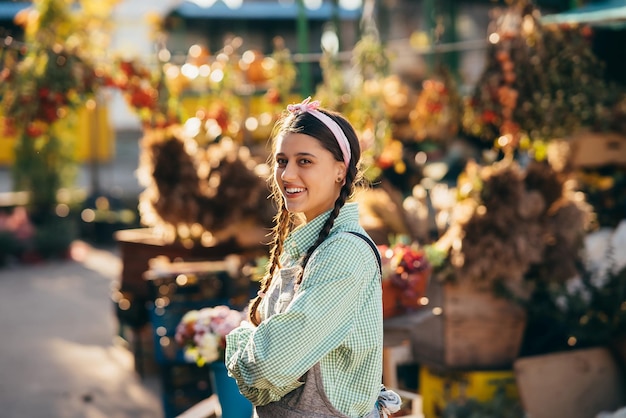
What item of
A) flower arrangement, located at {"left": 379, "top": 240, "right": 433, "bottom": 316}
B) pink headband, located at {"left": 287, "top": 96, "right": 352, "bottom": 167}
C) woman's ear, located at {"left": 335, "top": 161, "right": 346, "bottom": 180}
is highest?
pink headband, located at {"left": 287, "top": 96, "right": 352, "bottom": 167}

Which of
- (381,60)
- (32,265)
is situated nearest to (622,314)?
(381,60)

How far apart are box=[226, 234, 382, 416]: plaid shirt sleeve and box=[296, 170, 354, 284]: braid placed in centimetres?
5

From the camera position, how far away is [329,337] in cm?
215

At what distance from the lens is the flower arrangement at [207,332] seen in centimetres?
384

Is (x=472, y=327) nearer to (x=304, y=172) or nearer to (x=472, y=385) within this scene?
(x=472, y=385)

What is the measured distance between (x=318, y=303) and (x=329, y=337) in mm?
93

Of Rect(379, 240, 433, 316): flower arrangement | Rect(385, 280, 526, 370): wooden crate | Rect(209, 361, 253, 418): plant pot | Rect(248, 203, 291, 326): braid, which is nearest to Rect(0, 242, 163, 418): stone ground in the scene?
Rect(209, 361, 253, 418): plant pot

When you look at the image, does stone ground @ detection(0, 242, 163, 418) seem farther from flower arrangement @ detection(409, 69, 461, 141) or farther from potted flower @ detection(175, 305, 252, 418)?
flower arrangement @ detection(409, 69, 461, 141)

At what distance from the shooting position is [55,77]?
5.25m

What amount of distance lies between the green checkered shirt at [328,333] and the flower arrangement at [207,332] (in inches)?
60.0

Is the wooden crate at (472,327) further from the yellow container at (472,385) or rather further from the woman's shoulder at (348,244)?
the woman's shoulder at (348,244)

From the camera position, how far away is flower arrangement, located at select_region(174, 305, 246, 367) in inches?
151

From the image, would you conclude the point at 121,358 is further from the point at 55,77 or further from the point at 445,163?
the point at 445,163

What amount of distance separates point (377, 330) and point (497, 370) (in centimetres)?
273
